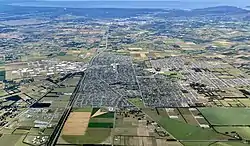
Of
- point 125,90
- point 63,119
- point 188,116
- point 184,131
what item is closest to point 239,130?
point 184,131

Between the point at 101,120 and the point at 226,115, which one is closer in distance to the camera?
the point at 101,120

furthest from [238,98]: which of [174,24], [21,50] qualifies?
[174,24]

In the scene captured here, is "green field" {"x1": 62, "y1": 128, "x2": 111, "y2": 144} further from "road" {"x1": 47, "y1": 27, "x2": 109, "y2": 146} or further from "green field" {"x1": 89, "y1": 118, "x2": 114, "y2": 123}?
"green field" {"x1": 89, "y1": 118, "x2": 114, "y2": 123}

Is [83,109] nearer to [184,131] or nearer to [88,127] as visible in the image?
[88,127]

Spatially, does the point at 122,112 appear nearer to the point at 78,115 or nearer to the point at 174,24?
the point at 78,115

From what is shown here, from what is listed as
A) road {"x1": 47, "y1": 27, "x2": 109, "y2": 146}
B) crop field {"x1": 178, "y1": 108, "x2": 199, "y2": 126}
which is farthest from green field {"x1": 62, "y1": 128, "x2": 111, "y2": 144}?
crop field {"x1": 178, "y1": 108, "x2": 199, "y2": 126}

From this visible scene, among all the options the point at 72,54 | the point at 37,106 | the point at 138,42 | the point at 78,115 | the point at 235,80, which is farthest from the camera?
the point at 138,42

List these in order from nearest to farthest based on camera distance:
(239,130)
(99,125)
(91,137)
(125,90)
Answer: (91,137) < (239,130) < (99,125) < (125,90)
